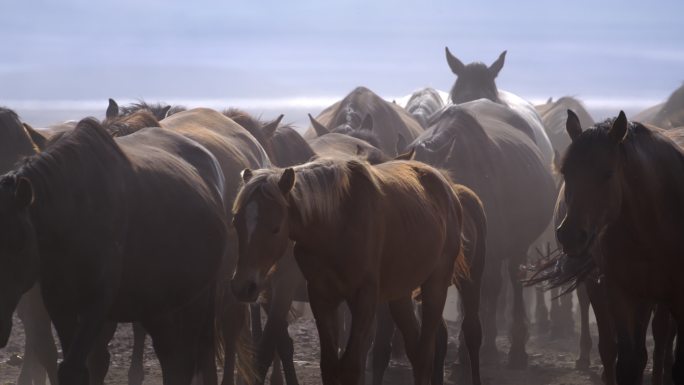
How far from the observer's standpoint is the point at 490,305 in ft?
35.5

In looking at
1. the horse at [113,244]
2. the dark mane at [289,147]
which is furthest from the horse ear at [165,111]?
the horse at [113,244]

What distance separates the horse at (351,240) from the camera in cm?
579

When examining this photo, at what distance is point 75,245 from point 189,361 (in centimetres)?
158

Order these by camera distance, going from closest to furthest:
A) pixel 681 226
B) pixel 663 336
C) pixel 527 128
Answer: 1. pixel 681 226
2. pixel 663 336
3. pixel 527 128

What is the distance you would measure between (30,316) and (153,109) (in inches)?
115

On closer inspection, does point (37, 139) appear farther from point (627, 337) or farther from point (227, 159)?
point (627, 337)

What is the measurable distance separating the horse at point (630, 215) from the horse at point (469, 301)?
1.76 m

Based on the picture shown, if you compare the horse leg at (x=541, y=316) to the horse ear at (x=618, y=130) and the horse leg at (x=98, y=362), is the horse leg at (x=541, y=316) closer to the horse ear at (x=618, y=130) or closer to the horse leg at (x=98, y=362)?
the horse leg at (x=98, y=362)

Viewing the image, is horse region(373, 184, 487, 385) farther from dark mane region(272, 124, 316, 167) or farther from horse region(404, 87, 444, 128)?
horse region(404, 87, 444, 128)

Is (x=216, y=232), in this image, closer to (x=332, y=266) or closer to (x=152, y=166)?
(x=152, y=166)

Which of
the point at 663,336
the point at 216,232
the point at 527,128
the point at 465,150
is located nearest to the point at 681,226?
the point at 663,336

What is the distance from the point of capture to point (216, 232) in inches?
285

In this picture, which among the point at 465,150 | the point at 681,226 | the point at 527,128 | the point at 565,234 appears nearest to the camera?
the point at 565,234

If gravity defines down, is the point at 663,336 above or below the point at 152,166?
below
